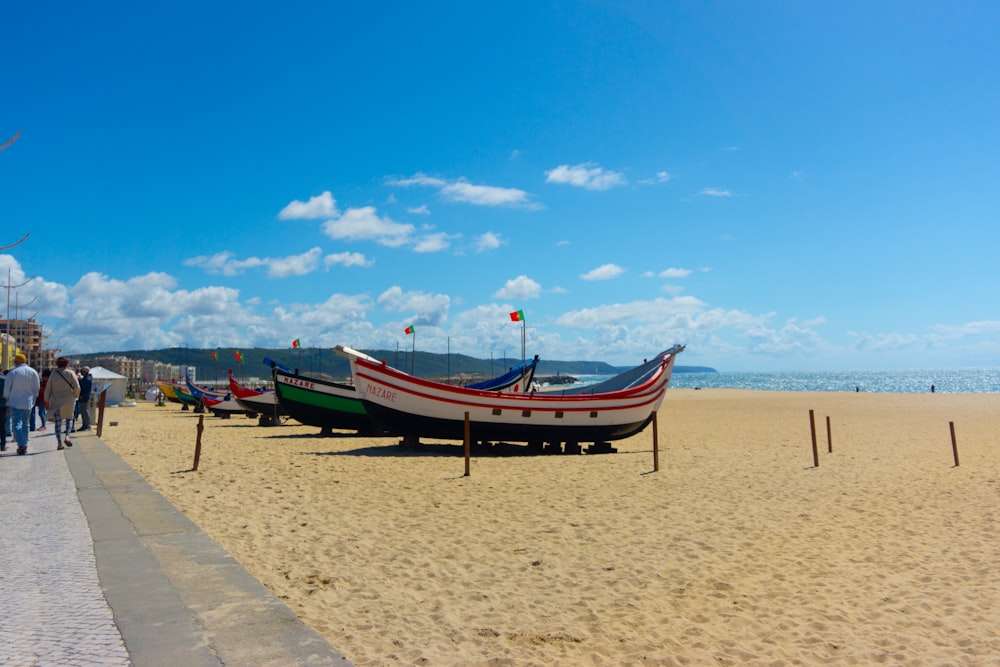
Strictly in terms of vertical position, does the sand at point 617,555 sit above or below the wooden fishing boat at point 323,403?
below

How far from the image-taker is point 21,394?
11.2 metres

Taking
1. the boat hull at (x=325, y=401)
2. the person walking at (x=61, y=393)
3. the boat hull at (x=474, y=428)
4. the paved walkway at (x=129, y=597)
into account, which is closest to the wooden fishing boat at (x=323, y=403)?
the boat hull at (x=325, y=401)

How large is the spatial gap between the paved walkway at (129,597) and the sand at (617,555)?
1.52 ft

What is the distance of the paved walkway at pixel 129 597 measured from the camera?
347cm

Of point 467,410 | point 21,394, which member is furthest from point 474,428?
point 21,394

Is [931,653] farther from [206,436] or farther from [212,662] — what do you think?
[206,436]

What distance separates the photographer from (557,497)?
32.0 feet

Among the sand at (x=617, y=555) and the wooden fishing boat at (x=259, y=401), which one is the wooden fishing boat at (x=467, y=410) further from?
the wooden fishing boat at (x=259, y=401)

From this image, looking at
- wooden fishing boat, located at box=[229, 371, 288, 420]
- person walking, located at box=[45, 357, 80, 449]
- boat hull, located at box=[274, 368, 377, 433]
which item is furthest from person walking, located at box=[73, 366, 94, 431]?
wooden fishing boat, located at box=[229, 371, 288, 420]

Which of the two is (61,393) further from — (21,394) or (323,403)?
(323,403)

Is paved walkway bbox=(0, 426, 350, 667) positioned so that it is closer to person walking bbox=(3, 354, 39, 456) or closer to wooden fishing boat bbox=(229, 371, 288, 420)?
person walking bbox=(3, 354, 39, 456)

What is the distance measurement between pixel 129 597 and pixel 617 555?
4127mm

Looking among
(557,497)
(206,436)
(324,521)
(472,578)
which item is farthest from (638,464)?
(206,436)

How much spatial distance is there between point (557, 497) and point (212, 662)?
6807mm
